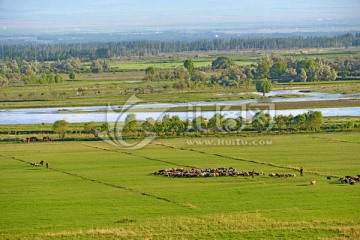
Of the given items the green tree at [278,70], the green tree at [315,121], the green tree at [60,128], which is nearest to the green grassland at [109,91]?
the green tree at [278,70]

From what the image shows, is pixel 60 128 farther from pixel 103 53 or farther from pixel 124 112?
pixel 103 53

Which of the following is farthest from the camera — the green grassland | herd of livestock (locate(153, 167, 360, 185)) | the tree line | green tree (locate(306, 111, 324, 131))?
the tree line

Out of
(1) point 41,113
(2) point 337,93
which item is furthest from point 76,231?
(2) point 337,93

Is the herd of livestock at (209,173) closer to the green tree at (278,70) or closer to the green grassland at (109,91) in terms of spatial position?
the green grassland at (109,91)

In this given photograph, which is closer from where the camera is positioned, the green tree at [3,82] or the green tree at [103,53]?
the green tree at [3,82]

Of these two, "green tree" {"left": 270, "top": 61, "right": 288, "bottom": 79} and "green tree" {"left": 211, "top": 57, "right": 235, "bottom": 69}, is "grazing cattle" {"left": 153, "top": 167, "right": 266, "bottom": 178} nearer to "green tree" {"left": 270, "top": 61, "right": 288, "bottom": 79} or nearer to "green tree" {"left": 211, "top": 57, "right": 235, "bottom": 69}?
"green tree" {"left": 270, "top": 61, "right": 288, "bottom": 79}

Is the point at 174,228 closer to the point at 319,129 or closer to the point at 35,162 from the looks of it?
the point at 35,162

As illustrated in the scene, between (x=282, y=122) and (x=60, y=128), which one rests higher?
(x=282, y=122)

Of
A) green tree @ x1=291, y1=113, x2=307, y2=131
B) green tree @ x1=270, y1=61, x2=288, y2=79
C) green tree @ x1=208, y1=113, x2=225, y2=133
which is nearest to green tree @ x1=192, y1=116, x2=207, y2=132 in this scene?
green tree @ x1=208, y1=113, x2=225, y2=133

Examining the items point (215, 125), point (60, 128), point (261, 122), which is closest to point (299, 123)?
point (261, 122)
